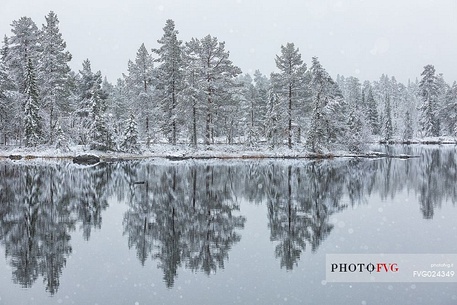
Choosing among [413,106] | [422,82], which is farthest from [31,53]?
[413,106]

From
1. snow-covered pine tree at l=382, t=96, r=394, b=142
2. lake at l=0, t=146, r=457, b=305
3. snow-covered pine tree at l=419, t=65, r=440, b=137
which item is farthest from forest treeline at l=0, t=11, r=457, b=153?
snow-covered pine tree at l=419, t=65, r=440, b=137

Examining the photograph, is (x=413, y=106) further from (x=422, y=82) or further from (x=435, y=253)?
(x=435, y=253)

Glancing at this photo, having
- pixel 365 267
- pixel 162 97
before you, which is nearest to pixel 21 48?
pixel 162 97

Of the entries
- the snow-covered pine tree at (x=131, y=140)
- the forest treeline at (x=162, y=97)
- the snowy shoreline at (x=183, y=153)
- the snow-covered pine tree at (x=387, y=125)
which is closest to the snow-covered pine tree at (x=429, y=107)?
the snow-covered pine tree at (x=387, y=125)

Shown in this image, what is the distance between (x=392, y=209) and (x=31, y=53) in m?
58.7

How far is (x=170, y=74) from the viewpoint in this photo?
2457 inches

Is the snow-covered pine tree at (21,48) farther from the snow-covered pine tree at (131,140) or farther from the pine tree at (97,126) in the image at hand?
the snow-covered pine tree at (131,140)

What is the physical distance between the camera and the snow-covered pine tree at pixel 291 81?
62031 mm

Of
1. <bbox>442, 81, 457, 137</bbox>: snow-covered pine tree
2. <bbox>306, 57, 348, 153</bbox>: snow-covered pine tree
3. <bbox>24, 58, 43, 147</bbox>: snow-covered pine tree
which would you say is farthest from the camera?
<bbox>442, 81, 457, 137</bbox>: snow-covered pine tree

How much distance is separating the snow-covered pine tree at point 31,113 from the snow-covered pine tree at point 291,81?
111 ft

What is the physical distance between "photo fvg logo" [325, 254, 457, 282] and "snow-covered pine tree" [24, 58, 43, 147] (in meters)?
52.5

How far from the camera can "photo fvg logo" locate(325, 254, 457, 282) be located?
1166 cm

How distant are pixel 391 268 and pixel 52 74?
2295 inches

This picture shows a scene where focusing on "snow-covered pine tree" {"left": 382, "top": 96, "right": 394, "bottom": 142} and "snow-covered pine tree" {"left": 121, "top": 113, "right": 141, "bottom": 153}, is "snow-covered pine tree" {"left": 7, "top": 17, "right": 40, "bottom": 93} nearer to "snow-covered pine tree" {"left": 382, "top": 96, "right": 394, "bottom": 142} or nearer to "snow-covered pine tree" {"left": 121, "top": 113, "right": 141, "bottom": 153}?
"snow-covered pine tree" {"left": 121, "top": 113, "right": 141, "bottom": 153}
